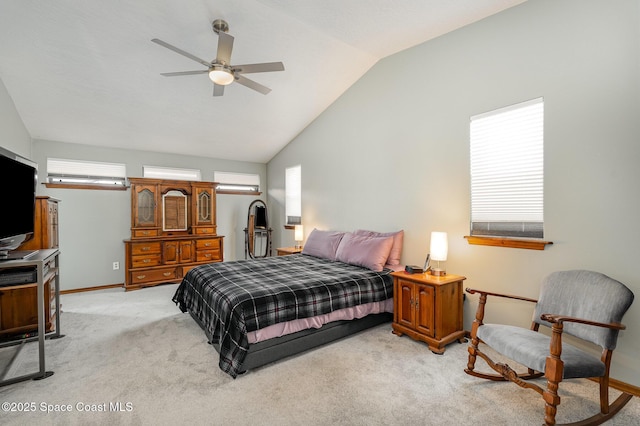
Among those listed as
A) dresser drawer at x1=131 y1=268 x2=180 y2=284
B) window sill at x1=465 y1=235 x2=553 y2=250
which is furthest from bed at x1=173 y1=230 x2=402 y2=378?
dresser drawer at x1=131 y1=268 x2=180 y2=284

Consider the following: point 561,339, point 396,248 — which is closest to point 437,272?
point 396,248

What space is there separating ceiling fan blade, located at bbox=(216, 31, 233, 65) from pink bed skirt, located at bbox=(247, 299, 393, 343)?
7.53 feet

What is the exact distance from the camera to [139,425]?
69.5 inches

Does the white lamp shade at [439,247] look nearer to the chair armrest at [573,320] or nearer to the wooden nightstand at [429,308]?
the wooden nightstand at [429,308]

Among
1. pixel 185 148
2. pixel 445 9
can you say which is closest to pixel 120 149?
pixel 185 148

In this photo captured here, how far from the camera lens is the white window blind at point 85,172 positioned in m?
4.57

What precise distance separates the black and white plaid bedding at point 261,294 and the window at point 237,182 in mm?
2787

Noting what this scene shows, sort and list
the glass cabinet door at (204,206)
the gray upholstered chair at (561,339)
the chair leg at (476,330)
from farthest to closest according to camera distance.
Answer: the glass cabinet door at (204,206)
the chair leg at (476,330)
the gray upholstered chair at (561,339)

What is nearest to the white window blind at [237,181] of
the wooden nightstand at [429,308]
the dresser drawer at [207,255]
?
the dresser drawer at [207,255]

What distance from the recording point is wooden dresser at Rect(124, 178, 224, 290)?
4867 mm

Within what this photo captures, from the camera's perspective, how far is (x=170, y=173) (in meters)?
5.54

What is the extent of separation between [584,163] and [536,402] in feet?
5.94

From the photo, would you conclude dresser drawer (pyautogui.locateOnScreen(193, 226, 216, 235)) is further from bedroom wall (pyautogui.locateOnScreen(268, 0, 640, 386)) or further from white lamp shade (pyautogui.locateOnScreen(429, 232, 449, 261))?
white lamp shade (pyautogui.locateOnScreen(429, 232, 449, 261))

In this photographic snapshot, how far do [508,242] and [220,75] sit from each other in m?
3.03
